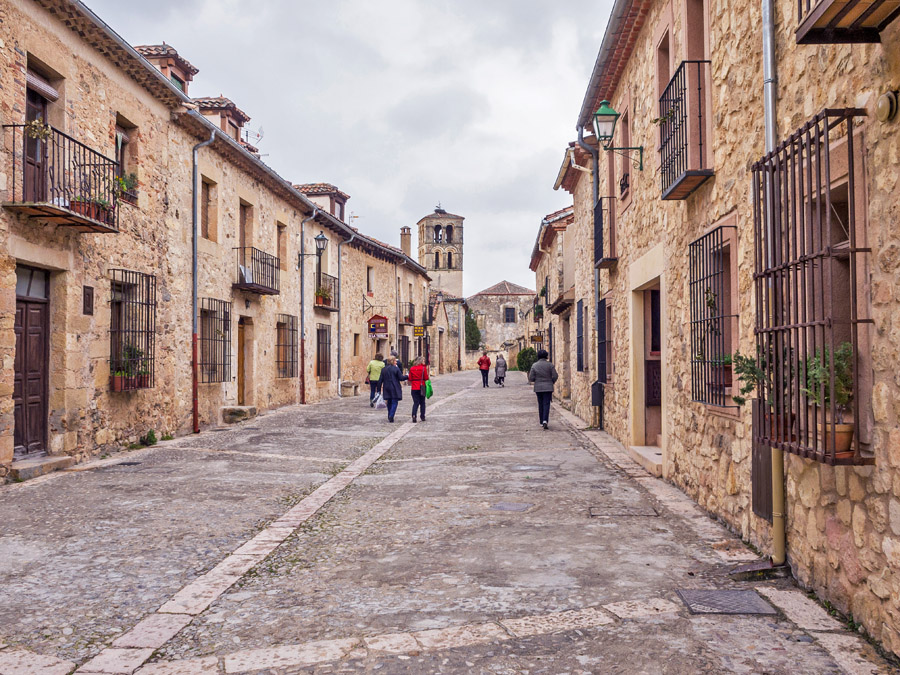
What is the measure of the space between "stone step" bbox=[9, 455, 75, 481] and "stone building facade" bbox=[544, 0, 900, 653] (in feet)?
22.9

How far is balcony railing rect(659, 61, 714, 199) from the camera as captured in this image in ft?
20.2

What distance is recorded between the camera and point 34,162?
28.3ft

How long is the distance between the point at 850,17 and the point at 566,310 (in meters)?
16.9

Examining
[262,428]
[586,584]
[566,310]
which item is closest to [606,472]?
[586,584]

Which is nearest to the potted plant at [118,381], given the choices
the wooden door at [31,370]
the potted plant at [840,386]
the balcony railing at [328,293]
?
the wooden door at [31,370]

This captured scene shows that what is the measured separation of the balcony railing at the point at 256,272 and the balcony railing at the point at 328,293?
3.82m

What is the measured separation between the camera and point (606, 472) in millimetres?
8117

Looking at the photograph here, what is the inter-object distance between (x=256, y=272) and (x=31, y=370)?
802 centimetres

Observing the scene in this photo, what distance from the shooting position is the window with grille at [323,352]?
72.5 feet

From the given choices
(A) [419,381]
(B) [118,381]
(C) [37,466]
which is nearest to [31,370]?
(C) [37,466]

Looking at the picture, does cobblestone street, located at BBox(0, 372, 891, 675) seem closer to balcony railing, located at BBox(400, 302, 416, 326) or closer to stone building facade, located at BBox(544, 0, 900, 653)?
stone building facade, located at BBox(544, 0, 900, 653)

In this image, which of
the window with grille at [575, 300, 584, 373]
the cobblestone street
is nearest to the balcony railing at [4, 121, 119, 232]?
the cobblestone street

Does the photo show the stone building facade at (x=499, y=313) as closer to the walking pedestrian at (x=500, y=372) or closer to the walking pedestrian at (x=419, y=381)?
the walking pedestrian at (x=500, y=372)

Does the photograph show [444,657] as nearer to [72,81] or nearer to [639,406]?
[639,406]
